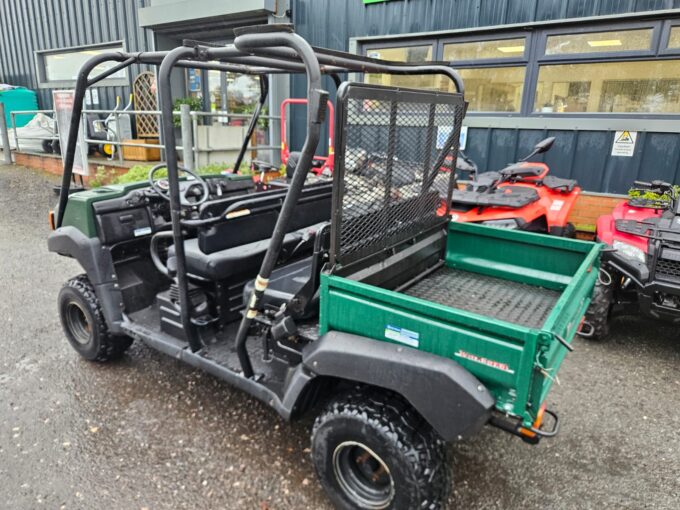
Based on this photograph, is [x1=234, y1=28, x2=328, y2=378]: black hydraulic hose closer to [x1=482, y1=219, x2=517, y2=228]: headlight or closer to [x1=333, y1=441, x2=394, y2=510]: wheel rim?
[x1=333, y1=441, x2=394, y2=510]: wheel rim

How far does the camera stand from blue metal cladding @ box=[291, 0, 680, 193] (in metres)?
5.64

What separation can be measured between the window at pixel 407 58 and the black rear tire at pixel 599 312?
4544 millimetres

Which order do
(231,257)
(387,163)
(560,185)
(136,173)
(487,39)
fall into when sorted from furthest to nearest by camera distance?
(136,173) < (487,39) < (560,185) < (231,257) < (387,163)

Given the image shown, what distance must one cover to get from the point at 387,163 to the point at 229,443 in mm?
1727

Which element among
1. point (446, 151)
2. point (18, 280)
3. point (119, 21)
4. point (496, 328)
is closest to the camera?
point (496, 328)

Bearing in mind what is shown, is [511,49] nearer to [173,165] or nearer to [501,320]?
[501,320]

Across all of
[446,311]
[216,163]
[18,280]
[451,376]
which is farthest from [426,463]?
[216,163]

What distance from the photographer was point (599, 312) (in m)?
3.67

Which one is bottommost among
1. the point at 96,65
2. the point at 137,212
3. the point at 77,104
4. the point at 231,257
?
the point at 231,257

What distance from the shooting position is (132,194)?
332 cm

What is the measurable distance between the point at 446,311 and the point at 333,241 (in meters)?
0.54

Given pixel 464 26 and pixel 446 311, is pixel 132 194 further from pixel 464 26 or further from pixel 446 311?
pixel 464 26

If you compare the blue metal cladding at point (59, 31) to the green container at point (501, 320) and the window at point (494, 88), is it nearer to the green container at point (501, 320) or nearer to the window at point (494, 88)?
the window at point (494, 88)

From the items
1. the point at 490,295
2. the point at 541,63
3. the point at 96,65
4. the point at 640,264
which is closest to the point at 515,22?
the point at 541,63
